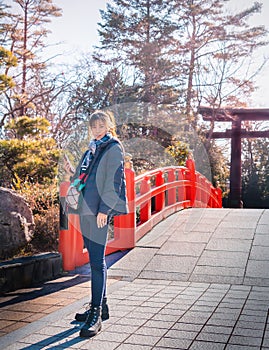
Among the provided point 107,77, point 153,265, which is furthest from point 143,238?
point 107,77

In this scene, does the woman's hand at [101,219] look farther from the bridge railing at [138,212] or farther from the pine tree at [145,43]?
the pine tree at [145,43]

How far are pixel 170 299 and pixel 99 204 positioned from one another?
4.96ft

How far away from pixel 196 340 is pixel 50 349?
1.00m

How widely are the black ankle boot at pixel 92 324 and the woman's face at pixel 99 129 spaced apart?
1.31 metres

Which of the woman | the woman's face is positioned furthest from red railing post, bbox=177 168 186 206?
the woman

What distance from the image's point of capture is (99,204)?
11.9ft

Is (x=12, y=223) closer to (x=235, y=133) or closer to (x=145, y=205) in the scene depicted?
(x=145, y=205)

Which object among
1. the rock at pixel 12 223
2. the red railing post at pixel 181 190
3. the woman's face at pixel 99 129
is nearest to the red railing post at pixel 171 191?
the red railing post at pixel 181 190

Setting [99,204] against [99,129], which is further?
[99,129]

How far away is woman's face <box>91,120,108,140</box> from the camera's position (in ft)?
12.4

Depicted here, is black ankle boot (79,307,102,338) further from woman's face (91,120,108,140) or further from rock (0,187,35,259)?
rock (0,187,35,259)

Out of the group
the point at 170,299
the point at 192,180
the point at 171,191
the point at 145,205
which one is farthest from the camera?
the point at 192,180

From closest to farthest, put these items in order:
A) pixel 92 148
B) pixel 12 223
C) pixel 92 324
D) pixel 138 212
Answer: pixel 92 324
pixel 92 148
pixel 12 223
pixel 138 212

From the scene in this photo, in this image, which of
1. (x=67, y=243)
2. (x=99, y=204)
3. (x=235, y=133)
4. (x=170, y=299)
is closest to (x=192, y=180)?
(x=67, y=243)
